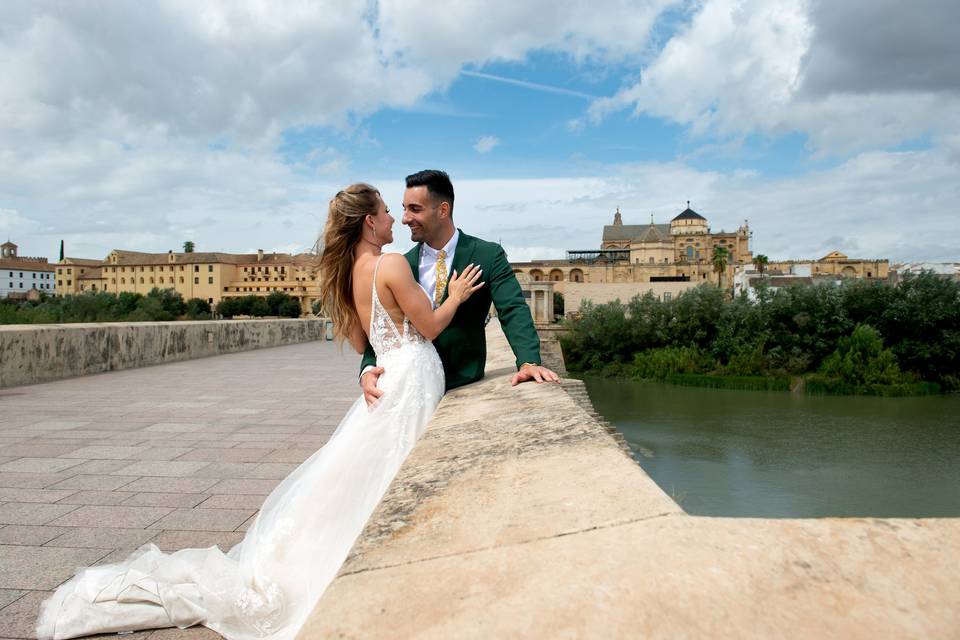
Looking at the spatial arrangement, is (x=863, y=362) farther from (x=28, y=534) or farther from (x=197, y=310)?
(x=197, y=310)

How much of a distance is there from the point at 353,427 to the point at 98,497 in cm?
172

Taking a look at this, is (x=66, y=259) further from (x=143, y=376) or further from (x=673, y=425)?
(x=143, y=376)

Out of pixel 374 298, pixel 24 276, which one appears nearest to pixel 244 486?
pixel 374 298

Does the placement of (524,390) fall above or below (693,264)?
below

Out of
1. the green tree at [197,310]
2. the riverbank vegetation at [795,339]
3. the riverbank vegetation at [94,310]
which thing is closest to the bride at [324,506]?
the riverbank vegetation at [94,310]

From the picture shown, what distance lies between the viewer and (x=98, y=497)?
134 inches

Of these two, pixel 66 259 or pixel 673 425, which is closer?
pixel 673 425

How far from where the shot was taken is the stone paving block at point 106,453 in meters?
4.30

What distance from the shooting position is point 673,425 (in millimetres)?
29156

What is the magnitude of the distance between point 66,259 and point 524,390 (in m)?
117

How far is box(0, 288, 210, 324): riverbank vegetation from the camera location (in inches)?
699

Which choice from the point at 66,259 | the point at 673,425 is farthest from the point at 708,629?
the point at 66,259

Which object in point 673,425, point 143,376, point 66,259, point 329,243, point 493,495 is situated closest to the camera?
point 493,495

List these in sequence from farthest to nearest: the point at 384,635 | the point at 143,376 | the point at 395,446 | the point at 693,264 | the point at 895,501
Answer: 1. the point at 693,264
2. the point at 895,501
3. the point at 143,376
4. the point at 395,446
5. the point at 384,635
